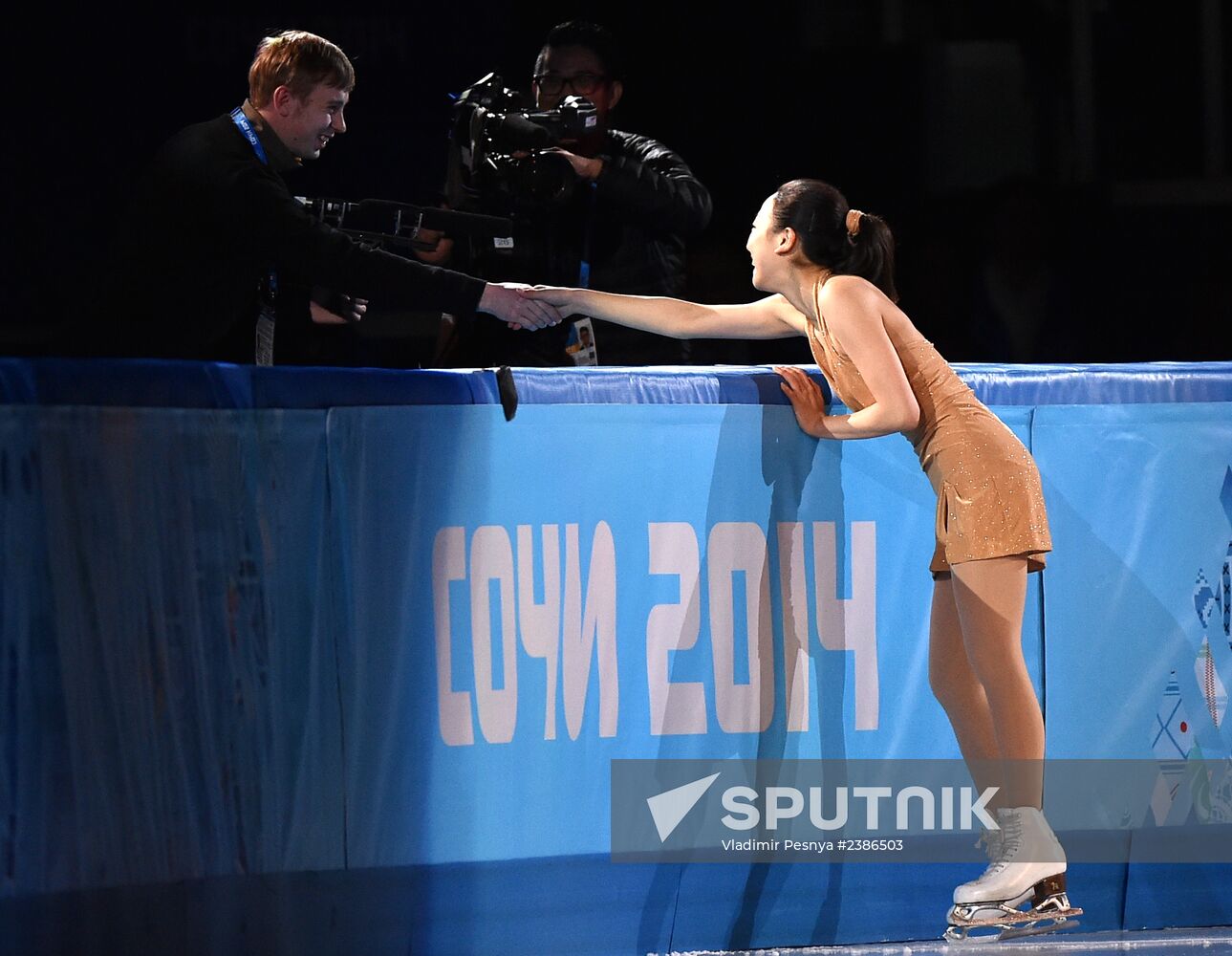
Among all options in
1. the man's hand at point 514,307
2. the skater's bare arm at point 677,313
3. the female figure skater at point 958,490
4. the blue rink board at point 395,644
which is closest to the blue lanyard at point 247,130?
the man's hand at point 514,307

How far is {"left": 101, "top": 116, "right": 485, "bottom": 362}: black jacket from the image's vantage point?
12.1ft

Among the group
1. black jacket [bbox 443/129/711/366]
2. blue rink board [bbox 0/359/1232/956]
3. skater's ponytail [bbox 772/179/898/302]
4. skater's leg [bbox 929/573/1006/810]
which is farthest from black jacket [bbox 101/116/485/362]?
skater's leg [bbox 929/573/1006/810]

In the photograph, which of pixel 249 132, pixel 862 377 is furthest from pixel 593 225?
pixel 862 377

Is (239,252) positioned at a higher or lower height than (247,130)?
lower

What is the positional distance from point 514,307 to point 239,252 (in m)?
0.64

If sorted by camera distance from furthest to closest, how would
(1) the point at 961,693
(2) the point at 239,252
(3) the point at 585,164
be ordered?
(3) the point at 585,164 < (2) the point at 239,252 < (1) the point at 961,693

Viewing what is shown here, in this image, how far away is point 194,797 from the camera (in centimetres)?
306

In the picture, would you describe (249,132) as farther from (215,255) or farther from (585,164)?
(585,164)

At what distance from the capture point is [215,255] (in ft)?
12.3

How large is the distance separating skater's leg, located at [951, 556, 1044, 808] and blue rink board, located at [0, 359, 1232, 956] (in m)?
0.20

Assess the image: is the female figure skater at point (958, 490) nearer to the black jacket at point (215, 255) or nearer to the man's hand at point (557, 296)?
the man's hand at point (557, 296)

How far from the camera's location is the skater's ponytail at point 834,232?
11.7 feet

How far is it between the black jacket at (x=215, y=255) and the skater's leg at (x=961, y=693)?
4.21 feet

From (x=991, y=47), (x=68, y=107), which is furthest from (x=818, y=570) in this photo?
(x=991, y=47)
